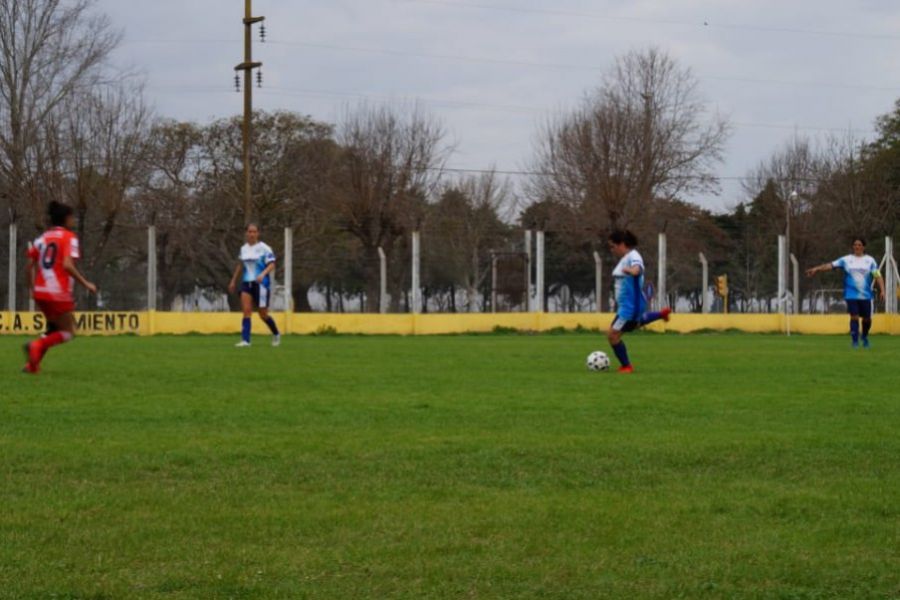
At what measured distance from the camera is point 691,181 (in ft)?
199

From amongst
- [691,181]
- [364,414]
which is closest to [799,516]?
[364,414]

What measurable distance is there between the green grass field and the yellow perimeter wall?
68.2ft

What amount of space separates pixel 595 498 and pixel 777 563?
52.6 inches

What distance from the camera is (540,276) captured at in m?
35.8

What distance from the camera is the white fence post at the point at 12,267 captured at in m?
31.5

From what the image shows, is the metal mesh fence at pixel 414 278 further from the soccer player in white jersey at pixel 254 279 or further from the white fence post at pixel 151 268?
the soccer player in white jersey at pixel 254 279

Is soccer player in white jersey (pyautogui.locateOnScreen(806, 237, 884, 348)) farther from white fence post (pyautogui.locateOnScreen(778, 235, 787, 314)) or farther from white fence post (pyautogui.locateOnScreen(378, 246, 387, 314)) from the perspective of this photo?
white fence post (pyautogui.locateOnScreen(378, 246, 387, 314))

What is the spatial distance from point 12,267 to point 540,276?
1343 centimetres

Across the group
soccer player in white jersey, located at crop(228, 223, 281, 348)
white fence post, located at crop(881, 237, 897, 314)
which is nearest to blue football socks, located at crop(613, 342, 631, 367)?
soccer player in white jersey, located at crop(228, 223, 281, 348)

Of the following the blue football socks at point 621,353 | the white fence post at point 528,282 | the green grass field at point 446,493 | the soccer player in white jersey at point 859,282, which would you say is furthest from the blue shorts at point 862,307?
the white fence post at point 528,282

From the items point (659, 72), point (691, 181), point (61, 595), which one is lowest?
point (61, 595)

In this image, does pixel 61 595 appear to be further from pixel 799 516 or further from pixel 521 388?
pixel 521 388

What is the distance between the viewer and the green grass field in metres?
4.61

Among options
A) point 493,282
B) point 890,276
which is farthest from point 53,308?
point 890,276
